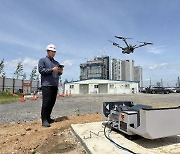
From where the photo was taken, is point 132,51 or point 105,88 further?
point 105,88

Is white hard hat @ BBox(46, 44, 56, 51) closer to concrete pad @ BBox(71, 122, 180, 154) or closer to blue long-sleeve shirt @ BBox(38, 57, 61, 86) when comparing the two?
blue long-sleeve shirt @ BBox(38, 57, 61, 86)

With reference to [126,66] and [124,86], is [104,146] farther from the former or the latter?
[126,66]

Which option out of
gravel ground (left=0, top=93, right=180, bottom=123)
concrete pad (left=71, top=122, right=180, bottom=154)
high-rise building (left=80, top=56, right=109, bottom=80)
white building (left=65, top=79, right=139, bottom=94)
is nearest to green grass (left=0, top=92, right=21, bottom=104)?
gravel ground (left=0, top=93, right=180, bottom=123)

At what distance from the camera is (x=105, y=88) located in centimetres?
5256

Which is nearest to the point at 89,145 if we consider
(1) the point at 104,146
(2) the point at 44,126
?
(1) the point at 104,146

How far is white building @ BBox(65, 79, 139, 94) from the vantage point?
51094 mm

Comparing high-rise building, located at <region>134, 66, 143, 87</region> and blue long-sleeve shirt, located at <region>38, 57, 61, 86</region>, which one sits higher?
high-rise building, located at <region>134, 66, 143, 87</region>

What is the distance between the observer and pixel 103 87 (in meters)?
52.7

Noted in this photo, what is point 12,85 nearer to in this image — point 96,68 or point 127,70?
point 96,68

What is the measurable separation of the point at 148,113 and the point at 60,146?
5.57 ft

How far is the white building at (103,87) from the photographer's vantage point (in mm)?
51094

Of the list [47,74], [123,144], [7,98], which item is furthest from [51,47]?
[7,98]

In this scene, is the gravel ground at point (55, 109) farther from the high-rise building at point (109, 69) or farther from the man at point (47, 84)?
the high-rise building at point (109, 69)

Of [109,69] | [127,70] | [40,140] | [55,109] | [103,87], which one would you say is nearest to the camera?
[40,140]
